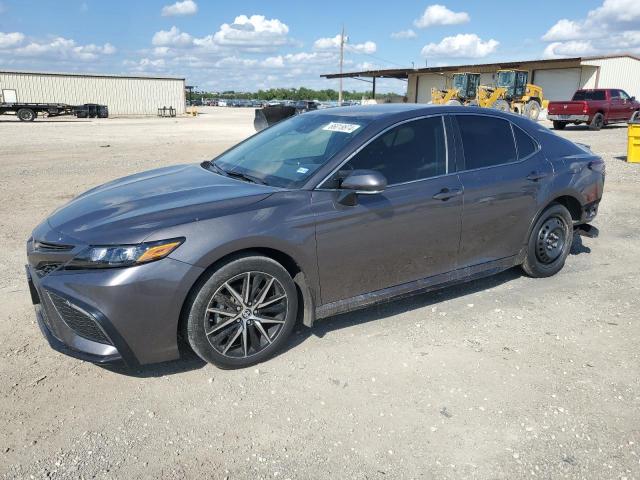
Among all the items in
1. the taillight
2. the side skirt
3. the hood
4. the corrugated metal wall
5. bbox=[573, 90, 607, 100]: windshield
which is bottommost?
the side skirt

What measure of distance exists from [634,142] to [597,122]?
13511mm

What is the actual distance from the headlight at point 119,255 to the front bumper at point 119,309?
0.04m

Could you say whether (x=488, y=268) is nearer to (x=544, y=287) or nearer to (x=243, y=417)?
(x=544, y=287)

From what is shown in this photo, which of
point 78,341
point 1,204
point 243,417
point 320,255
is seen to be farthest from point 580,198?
point 1,204

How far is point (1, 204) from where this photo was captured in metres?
7.95

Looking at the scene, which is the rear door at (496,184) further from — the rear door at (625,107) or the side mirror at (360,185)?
the rear door at (625,107)

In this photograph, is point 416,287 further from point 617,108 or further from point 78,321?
point 617,108

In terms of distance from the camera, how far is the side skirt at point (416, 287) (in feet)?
12.1

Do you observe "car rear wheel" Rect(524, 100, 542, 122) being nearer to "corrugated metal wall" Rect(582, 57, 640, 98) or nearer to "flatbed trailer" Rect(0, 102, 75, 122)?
"corrugated metal wall" Rect(582, 57, 640, 98)

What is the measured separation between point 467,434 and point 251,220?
175cm

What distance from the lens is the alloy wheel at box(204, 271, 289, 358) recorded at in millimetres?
3225

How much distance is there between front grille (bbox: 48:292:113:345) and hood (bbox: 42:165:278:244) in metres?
0.37

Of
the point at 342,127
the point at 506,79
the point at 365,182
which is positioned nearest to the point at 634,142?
the point at 342,127

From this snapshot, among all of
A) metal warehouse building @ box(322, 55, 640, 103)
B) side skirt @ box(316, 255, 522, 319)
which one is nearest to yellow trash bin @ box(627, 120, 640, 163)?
side skirt @ box(316, 255, 522, 319)
